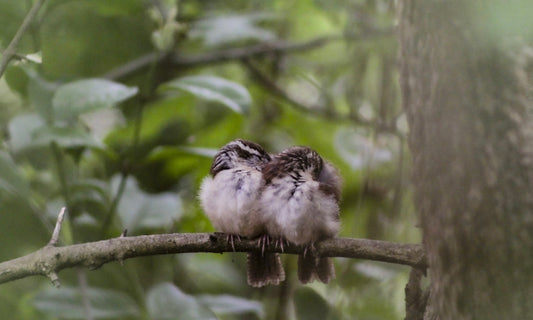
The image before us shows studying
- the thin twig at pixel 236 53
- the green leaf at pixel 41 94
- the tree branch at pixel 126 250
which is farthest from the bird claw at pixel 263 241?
the thin twig at pixel 236 53

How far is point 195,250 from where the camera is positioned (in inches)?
67.7

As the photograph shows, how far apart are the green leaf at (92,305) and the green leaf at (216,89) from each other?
771 millimetres

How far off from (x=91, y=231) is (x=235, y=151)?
0.95 meters

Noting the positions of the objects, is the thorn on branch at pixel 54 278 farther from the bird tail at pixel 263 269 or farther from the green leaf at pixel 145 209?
the green leaf at pixel 145 209

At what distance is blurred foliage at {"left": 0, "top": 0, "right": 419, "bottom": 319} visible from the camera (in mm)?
2467

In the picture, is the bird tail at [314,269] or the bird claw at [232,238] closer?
the bird claw at [232,238]

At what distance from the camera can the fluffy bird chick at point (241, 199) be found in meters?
2.03

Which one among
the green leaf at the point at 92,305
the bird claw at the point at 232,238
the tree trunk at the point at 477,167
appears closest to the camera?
the tree trunk at the point at 477,167

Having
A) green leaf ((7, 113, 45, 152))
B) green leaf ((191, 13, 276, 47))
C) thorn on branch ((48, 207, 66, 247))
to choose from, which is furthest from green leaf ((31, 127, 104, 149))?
green leaf ((191, 13, 276, 47))

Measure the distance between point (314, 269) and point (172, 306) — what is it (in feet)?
1.89

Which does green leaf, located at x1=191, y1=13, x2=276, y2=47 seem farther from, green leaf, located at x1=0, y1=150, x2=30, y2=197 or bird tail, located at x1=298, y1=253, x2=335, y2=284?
bird tail, located at x1=298, y1=253, x2=335, y2=284

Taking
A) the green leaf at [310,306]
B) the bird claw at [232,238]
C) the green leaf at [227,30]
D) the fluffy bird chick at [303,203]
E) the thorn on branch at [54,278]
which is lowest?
the thorn on branch at [54,278]

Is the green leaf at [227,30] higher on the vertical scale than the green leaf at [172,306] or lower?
higher

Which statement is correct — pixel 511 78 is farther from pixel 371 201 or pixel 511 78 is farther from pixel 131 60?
pixel 131 60
